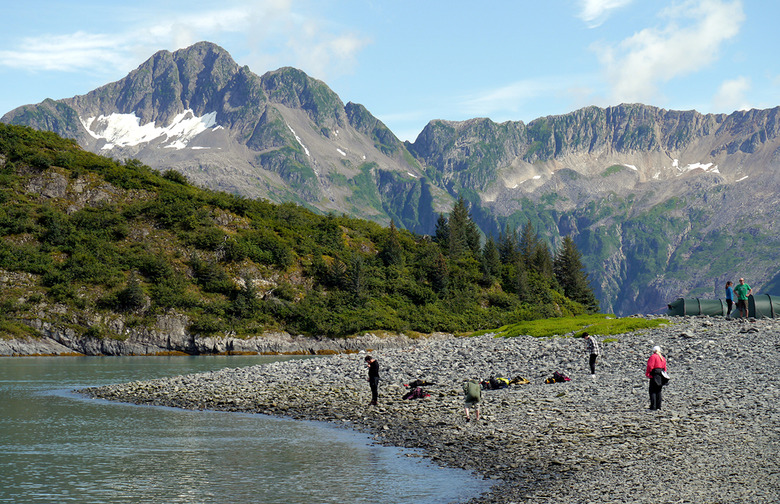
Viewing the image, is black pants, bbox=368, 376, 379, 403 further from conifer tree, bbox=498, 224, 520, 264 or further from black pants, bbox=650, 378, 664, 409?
conifer tree, bbox=498, 224, 520, 264

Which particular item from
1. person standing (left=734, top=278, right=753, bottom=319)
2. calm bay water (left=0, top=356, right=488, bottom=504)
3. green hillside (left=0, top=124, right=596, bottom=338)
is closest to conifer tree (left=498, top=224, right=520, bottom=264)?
green hillside (left=0, top=124, right=596, bottom=338)

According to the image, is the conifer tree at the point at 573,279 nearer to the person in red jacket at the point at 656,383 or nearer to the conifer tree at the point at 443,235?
the conifer tree at the point at 443,235

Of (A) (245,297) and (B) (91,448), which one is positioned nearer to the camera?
(B) (91,448)

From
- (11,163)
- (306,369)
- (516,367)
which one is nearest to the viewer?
(516,367)

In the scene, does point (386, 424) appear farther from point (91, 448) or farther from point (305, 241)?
point (305, 241)

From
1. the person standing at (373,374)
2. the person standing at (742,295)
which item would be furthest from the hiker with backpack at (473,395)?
the person standing at (742,295)

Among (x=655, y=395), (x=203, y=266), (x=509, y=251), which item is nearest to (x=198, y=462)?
(x=655, y=395)

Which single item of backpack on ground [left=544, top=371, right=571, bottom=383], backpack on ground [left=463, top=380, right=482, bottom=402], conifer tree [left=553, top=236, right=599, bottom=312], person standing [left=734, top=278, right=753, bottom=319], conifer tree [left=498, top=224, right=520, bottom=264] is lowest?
backpack on ground [left=544, top=371, right=571, bottom=383]

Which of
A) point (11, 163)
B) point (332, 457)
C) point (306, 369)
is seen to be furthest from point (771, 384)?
point (11, 163)

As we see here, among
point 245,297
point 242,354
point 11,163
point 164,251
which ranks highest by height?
point 11,163

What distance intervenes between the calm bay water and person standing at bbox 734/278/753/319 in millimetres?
33965

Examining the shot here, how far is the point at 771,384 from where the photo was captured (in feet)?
88.6

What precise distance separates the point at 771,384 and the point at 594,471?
44.1 ft

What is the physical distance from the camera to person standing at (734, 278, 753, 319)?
4688 centimetres
